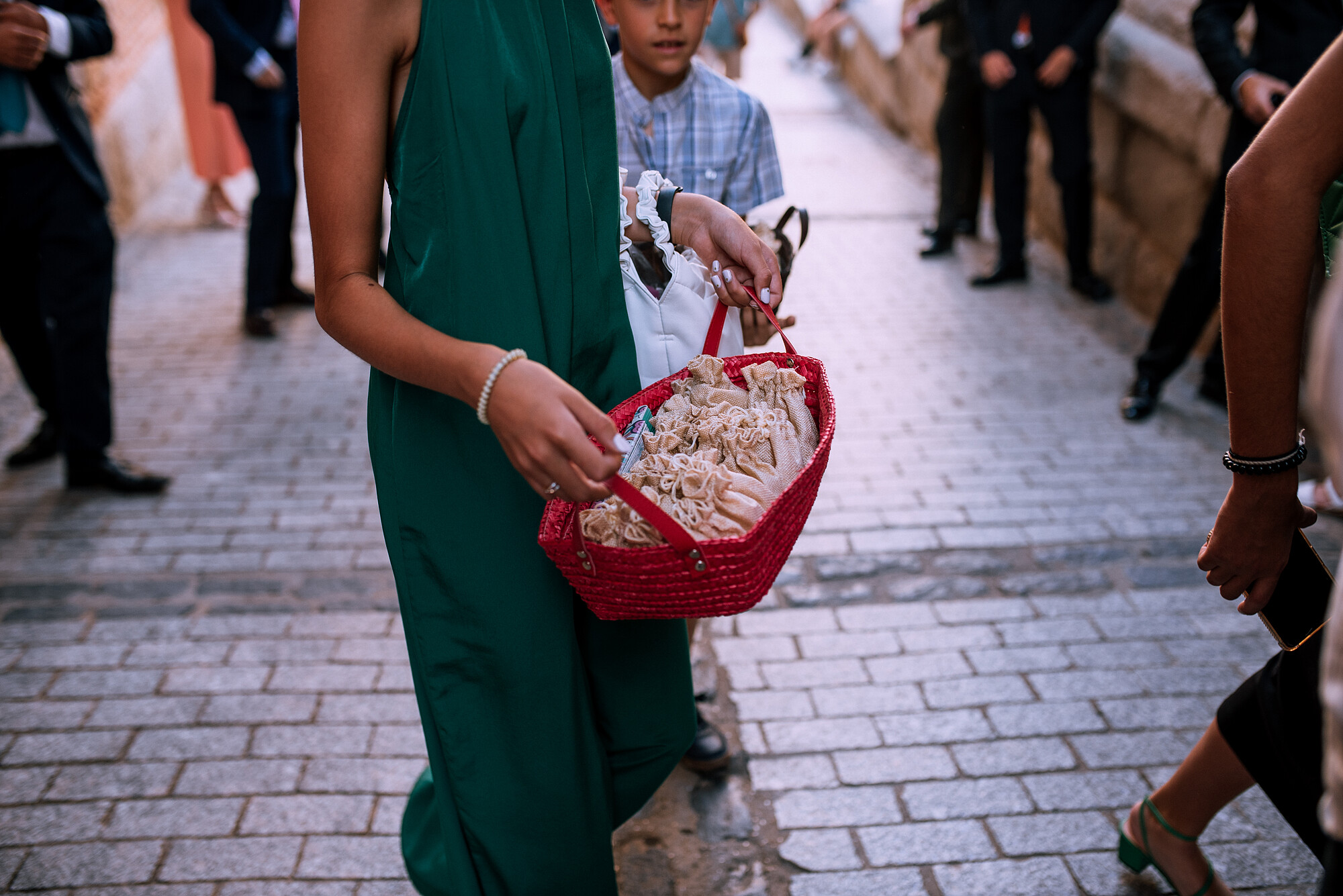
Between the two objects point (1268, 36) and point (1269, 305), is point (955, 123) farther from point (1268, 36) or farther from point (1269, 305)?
point (1269, 305)

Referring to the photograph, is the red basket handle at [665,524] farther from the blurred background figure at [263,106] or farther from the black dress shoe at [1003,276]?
the black dress shoe at [1003,276]

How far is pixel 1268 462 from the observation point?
5.24 ft

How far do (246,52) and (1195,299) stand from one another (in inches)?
192

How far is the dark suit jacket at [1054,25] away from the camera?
6.00 metres

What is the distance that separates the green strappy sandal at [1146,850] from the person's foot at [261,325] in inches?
202

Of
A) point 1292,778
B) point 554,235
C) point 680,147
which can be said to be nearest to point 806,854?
point 1292,778

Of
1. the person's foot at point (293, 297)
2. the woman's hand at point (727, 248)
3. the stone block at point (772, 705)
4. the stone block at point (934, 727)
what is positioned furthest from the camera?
the person's foot at point (293, 297)

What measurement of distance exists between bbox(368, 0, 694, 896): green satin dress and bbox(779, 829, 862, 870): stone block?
30.6 inches

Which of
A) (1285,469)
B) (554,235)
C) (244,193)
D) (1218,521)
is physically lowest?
(244,193)

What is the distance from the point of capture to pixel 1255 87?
168 inches

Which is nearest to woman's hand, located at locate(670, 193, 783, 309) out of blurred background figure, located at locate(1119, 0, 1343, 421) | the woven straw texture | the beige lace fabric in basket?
the beige lace fabric in basket

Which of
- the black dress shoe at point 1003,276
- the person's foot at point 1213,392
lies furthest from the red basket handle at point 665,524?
the black dress shoe at point 1003,276

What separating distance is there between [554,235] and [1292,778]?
1584mm

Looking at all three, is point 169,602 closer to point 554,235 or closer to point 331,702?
point 331,702
